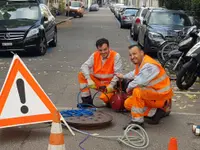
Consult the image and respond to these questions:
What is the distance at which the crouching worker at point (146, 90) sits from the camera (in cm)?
662

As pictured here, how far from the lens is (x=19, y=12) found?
1616 centimetres

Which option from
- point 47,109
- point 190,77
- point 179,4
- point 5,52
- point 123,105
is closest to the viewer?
point 47,109

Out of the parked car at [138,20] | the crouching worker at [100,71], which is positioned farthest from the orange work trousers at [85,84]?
the parked car at [138,20]

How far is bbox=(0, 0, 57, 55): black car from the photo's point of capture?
14812 millimetres

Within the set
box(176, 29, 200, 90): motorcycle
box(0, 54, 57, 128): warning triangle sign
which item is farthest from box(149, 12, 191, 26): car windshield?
box(0, 54, 57, 128): warning triangle sign

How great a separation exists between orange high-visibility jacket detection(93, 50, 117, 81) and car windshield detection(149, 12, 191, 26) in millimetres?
9042

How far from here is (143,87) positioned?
6691mm

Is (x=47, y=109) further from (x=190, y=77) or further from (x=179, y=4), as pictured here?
(x=179, y=4)

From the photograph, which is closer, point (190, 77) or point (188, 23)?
point (190, 77)

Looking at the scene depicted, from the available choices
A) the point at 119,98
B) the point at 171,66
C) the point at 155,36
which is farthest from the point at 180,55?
the point at 119,98

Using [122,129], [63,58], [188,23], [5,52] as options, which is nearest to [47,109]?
[122,129]

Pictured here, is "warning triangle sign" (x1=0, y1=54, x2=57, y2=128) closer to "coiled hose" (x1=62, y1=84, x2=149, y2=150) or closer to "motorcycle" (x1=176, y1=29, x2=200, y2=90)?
"coiled hose" (x1=62, y1=84, x2=149, y2=150)

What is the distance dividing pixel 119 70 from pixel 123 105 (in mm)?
624

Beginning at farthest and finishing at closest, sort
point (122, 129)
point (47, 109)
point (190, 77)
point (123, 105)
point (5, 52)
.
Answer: point (5, 52) → point (190, 77) → point (123, 105) → point (122, 129) → point (47, 109)
